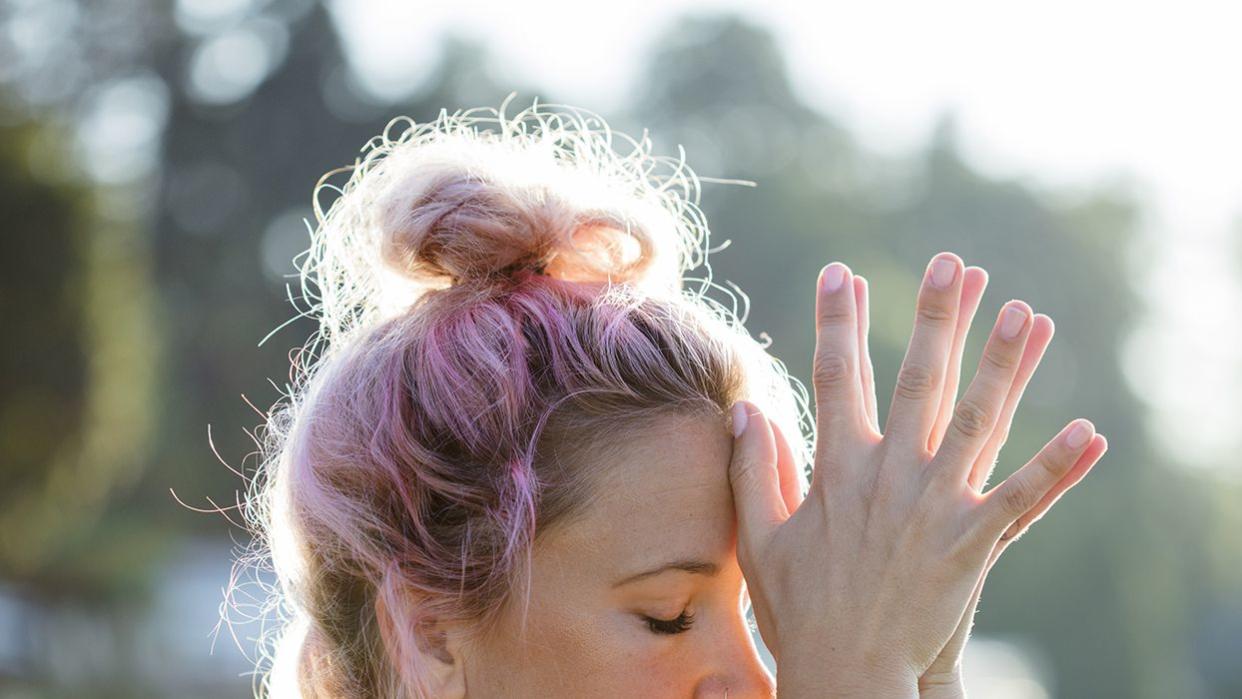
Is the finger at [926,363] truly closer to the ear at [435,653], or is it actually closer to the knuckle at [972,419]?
Answer: the knuckle at [972,419]

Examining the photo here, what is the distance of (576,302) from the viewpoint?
2.73m

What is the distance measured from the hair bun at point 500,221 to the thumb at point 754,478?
1.63 feet

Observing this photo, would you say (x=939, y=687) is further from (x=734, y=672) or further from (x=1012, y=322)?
(x=1012, y=322)

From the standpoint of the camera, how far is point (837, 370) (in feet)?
7.86

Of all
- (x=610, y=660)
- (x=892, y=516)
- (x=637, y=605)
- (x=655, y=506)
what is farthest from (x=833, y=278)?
(x=610, y=660)

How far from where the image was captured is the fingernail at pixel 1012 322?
225cm

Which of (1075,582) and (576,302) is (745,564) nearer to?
(576,302)

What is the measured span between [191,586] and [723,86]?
28.2 m

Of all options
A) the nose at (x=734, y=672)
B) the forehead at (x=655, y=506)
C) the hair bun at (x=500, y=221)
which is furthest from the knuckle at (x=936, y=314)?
the hair bun at (x=500, y=221)

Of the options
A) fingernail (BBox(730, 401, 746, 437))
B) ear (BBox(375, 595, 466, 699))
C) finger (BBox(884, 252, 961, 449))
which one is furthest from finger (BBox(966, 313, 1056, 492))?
ear (BBox(375, 595, 466, 699))

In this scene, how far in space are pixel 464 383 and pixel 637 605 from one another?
54 cm

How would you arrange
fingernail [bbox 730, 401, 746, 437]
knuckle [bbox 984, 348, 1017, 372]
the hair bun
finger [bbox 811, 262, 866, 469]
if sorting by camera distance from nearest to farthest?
knuckle [bbox 984, 348, 1017, 372], finger [bbox 811, 262, 866, 469], fingernail [bbox 730, 401, 746, 437], the hair bun

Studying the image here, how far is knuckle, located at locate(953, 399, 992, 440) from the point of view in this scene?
2266mm

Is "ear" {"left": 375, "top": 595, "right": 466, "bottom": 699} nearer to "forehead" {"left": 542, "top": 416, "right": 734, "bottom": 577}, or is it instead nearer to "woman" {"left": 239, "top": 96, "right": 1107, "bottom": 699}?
"woman" {"left": 239, "top": 96, "right": 1107, "bottom": 699}
